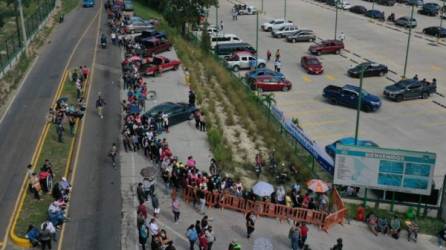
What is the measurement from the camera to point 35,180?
84.3 feet

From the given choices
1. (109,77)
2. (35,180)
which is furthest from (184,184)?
(109,77)

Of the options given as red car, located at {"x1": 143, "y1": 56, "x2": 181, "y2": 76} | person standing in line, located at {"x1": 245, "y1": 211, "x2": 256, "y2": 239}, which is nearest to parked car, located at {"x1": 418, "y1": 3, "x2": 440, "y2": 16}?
red car, located at {"x1": 143, "y1": 56, "x2": 181, "y2": 76}

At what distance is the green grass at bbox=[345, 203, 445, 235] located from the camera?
88.6 ft

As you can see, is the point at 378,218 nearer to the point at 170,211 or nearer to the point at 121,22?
the point at 170,211

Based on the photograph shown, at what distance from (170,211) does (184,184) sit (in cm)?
172

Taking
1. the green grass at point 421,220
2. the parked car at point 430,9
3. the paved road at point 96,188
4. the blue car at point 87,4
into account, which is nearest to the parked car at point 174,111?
the paved road at point 96,188

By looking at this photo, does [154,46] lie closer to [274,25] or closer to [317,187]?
[274,25]

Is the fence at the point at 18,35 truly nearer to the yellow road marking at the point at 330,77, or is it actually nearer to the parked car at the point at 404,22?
the yellow road marking at the point at 330,77

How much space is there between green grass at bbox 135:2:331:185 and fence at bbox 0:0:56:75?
13.4 metres

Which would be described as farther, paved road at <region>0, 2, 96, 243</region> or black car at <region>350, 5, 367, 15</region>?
black car at <region>350, 5, 367, 15</region>

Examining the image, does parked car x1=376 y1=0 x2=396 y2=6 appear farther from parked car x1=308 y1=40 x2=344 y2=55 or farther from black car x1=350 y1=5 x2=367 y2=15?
parked car x1=308 y1=40 x2=344 y2=55

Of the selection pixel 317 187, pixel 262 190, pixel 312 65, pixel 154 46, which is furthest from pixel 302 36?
pixel 262 190

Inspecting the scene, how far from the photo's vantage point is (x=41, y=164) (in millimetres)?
29547

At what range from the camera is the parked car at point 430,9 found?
79.5 metres
